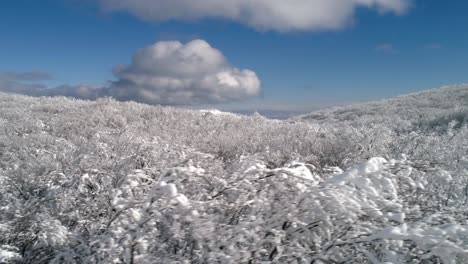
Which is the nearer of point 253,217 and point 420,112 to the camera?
point 253,217

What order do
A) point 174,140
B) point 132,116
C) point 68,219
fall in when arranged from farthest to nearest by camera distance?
point 132,116, point 174,140, point 68,219

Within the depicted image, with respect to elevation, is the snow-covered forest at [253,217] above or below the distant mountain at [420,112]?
below

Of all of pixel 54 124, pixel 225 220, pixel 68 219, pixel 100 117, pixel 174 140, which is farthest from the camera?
pixel 100 117

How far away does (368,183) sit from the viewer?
3039 mm

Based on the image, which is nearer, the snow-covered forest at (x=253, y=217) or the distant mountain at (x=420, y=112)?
the snow-covered forest at (x=253, y=217)

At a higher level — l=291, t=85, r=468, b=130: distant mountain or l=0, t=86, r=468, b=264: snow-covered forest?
l=291, t=85, r=468, b=130: distant mountain

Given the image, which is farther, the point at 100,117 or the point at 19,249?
the point at 100,117

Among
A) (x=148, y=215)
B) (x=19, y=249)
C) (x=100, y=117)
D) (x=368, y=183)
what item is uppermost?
(x=100, y=117)

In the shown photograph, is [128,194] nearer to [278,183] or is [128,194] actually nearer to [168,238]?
[168,238]

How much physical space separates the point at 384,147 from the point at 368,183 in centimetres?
885

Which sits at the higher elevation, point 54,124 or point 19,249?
point 54,124

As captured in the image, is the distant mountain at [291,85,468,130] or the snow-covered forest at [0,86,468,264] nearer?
the snow-covered forest at [0,86,468,264]

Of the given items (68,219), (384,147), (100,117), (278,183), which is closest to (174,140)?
(100,117)

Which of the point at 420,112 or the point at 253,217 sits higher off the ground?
the point at 420,112
